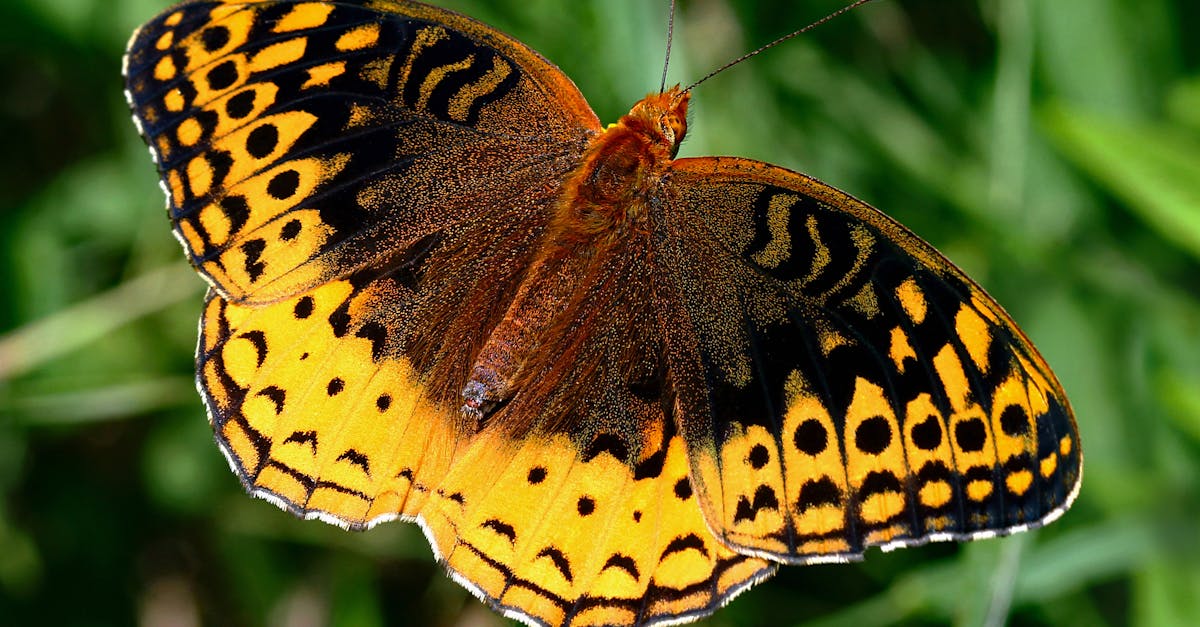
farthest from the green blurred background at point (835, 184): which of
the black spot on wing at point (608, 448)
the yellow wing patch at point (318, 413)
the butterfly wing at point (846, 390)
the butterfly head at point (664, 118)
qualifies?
the yellow wing patch at point (318, 413)

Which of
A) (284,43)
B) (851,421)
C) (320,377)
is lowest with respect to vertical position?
(320,377)

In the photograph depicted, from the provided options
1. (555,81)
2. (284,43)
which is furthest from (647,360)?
(284,43)

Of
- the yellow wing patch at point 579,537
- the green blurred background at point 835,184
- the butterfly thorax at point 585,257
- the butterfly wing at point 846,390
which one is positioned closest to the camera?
the butterfly wing at point 846,390

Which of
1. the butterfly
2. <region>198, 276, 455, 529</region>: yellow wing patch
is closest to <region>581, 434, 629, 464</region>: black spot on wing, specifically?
the butterfly

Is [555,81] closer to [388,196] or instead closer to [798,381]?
[388,196]

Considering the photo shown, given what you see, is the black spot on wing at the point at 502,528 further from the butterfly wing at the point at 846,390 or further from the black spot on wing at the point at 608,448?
the butterfly wing at the point at 846,390

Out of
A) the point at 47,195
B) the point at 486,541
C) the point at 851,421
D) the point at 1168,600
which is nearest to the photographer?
the point at 851,421

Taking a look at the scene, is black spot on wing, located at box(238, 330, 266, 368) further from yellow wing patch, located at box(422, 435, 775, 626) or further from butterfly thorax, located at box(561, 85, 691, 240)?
butterfly thorax, located at box(561, 85, 691, 240)

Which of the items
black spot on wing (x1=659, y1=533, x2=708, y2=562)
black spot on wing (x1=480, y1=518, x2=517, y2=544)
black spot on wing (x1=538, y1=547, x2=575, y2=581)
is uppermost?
black spot on wing (x1=659, y1=533, x2=708, y2=562)
